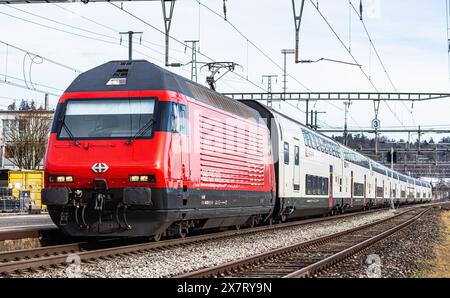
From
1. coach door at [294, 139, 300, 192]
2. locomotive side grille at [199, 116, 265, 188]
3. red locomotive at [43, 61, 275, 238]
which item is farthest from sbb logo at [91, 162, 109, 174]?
coach door at [294, 139, 300, 192]

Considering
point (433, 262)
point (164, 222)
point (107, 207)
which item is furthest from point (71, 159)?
point (433, 262)

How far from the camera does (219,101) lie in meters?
17.7

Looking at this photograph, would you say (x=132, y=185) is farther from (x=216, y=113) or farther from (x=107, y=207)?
(x=216, y=113)

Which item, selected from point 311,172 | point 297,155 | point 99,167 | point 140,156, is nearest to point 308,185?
point 311,172

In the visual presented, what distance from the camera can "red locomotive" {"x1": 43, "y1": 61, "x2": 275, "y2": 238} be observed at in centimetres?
1367

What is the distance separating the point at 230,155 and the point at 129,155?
4.46 m

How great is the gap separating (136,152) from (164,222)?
1546 millimetres

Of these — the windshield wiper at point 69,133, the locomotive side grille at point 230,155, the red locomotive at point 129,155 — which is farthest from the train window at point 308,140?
the windshield wiper at point 69,133

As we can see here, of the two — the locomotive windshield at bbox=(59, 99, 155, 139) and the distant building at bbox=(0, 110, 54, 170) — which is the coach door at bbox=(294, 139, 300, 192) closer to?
the locomotive windshield at bbox=(59, 99, 155, 139)

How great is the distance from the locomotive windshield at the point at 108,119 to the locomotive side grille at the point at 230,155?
1.99 metres

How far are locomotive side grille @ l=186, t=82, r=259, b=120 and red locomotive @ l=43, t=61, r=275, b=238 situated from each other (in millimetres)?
101

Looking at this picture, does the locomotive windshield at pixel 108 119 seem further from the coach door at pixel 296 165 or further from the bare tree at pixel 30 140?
the bare tree at pixel 30 140

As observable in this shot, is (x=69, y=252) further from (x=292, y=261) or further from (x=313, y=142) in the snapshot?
(x=313, y=142)

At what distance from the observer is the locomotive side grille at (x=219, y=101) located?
16.2 m
